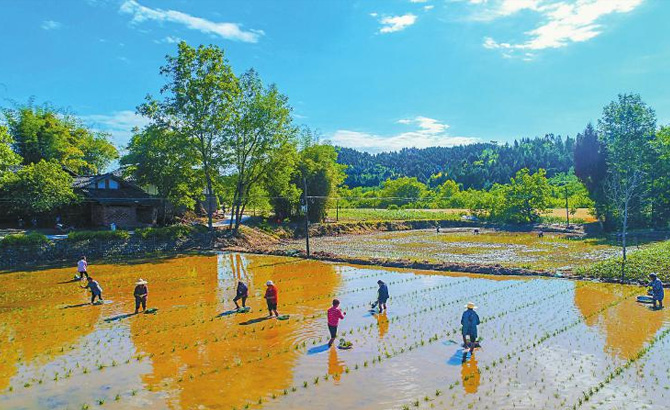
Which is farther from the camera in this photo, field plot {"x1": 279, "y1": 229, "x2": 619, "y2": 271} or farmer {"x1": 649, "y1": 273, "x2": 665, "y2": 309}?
field plot {"x1": 279, "y1": 229, "x2": 619, "y2": 271}

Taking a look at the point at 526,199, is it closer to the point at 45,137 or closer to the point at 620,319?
the point at 620,319

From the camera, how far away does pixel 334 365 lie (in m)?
12.8

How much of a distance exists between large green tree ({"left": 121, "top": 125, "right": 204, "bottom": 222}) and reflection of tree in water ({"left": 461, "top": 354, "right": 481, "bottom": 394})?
36.3 m

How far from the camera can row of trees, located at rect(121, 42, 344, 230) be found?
4231 centimetres

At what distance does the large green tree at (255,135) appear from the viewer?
4506 cm

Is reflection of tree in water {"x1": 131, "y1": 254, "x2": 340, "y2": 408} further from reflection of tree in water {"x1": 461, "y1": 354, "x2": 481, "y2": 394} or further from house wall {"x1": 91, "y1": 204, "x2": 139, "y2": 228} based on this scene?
house wall {"x1": 91, "y1": 204, "x2": 139, "y2": 228}

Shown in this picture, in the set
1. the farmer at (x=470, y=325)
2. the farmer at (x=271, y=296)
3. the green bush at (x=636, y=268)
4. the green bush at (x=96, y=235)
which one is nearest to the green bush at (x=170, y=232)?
the green bush at (x=96, y=235)

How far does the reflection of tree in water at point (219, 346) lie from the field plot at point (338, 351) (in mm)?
59

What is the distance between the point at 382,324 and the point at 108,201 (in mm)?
36077

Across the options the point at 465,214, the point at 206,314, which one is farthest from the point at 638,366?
the point at 465,214

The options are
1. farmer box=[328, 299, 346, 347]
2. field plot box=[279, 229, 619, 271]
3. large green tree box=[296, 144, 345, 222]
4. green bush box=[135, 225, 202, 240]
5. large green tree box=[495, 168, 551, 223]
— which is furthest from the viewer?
large green tree box=[495, 168, 551, 223]

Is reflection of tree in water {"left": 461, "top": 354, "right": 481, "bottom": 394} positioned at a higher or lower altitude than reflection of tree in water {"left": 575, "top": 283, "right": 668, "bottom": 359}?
lower

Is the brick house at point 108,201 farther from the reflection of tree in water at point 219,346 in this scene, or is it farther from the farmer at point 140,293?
the farmer at point 140,293

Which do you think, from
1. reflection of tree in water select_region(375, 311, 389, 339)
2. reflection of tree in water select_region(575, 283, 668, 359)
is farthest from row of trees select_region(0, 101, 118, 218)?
reflection of tree in water select_region(575, 283, 668, 359)
